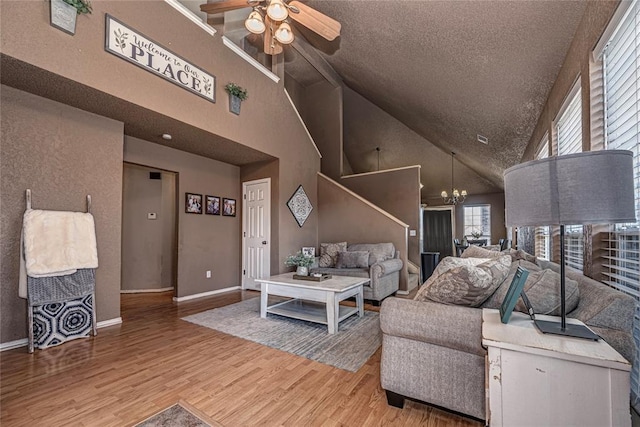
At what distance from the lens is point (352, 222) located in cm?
542

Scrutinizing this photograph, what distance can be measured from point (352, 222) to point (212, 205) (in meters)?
2.59

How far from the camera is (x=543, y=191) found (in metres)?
1.11

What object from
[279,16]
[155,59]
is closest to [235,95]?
[155,59]

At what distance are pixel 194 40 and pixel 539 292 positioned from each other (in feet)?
13.7

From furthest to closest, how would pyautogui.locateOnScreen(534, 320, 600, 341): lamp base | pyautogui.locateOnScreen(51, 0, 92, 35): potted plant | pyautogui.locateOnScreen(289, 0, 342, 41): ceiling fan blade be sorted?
pyautogui.locateOnScreen(289, 0, 342, 41): ceiling fan blade, pyautogui.locateOnScreen(51, 0, 92, 35): potted plant, pyautogui.locateOnScreen(534, 320, 600, 341): lamp base

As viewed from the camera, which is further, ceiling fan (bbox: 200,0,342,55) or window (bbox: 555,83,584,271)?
ceiling fan (bbox: 200,0,342,55)

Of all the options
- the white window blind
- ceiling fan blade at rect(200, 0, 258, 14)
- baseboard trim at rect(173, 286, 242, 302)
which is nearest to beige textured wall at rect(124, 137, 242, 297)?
baseboard trim at rect(173, 286, 242, 302)

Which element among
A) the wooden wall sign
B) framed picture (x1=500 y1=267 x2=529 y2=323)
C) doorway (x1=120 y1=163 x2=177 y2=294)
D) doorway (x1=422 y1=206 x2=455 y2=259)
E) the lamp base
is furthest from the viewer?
doorway (x1=422 y1=206 x2=455 y2=259)

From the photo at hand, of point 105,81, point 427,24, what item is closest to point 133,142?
point 105,81

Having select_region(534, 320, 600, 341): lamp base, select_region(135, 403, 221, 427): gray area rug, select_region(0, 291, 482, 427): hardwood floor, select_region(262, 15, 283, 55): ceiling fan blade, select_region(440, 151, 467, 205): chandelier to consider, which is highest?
select_region(262, 15, 283, 55): ceiling fan blade

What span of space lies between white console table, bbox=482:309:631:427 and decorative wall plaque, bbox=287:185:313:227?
4.21 m

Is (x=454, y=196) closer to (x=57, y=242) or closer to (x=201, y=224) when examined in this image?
(x=201, y=224)

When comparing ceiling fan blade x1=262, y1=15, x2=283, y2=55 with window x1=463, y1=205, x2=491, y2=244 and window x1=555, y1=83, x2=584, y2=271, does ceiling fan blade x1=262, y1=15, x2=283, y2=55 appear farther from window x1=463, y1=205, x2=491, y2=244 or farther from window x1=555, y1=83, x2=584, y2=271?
window x1=463, y1=205, x2=491, y2=244

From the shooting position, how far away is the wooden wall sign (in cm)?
268
